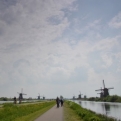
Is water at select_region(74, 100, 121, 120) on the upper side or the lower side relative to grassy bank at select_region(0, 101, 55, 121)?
lower

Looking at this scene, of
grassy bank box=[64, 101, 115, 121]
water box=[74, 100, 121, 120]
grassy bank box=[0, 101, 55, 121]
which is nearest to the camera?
grassy bank box=[64, 101, 115, 121]

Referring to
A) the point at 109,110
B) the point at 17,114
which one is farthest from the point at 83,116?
the point at 109,110

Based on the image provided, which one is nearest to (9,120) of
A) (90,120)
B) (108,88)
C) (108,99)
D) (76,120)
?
(76,120)

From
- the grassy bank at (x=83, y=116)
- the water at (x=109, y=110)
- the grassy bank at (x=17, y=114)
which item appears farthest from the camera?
the water at (x=109, y=110)

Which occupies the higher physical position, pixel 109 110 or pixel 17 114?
pixel 17 114

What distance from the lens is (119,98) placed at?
260ft

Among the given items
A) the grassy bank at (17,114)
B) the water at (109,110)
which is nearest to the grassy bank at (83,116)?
the grassy bank at (17,114)

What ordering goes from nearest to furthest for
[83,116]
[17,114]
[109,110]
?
1. [83,116]
2. [17,114]
3. [109,110]

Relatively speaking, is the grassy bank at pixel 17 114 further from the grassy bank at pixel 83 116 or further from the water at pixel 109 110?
the water at pixel 109 110

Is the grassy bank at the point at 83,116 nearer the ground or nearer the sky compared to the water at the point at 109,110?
nearer the sky

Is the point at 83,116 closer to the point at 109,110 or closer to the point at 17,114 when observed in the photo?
the point at 17,114

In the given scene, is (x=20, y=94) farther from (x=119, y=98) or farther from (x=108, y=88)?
(x=119, y=98)

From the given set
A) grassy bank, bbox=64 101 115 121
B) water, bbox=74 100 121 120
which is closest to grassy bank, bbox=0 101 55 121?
grassy bank, bbox=64 101 115 121

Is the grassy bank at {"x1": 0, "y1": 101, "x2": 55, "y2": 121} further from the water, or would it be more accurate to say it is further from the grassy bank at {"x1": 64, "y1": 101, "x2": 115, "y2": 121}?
the water
